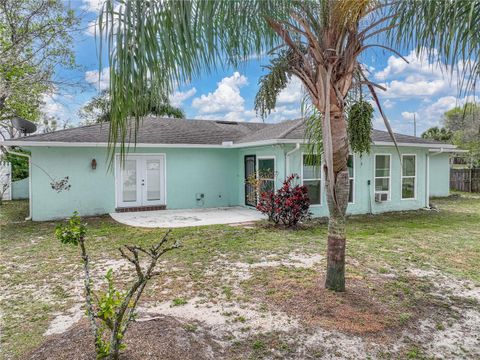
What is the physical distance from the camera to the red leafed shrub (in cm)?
982

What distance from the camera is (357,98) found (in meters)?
5.53

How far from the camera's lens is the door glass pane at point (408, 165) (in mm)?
13422

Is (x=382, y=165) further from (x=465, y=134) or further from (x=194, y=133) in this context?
(x=465, y=134)

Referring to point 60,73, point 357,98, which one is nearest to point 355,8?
point 357,98

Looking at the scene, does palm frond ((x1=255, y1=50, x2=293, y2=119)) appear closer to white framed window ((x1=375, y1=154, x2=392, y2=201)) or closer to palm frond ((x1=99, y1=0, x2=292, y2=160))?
palm frond ((x1=99, y1=0, x2=292, y2=160))

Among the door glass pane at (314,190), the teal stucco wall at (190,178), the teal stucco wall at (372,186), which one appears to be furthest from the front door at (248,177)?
the teal stucco wall at (372,186)

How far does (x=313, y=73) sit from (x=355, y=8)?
0.99m

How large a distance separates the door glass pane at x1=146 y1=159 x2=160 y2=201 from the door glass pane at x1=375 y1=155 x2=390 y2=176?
859 cm

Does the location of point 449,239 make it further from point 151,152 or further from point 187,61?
point 151,152

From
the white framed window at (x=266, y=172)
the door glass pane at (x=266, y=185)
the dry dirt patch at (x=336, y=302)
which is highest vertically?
the white framed window at (x=266, y=172)

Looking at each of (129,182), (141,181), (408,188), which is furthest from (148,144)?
(408,188)

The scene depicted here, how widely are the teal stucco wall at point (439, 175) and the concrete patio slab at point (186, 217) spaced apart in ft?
39.4

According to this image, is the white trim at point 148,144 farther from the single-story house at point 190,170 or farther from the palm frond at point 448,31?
the palm frond at point 448,31

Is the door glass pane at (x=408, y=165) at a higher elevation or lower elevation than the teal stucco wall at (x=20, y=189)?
higher
